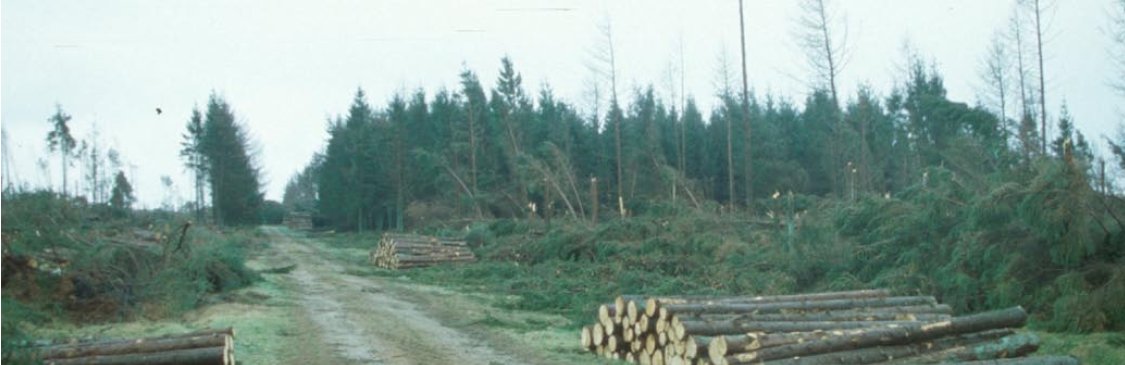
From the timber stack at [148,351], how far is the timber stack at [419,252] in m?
16.9

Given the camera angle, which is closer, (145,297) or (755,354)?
(755,354)

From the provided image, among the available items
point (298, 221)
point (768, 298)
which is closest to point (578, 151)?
point (298, 221)

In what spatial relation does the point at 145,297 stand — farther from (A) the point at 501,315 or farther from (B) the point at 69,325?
(A) the point at 501,315

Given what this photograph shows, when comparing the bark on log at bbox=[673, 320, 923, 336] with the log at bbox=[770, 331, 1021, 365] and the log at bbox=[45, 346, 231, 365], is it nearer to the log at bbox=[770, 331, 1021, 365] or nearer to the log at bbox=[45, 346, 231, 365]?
the log at bbox=[770, 331, 1021, 365]

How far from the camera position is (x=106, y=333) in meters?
12.5

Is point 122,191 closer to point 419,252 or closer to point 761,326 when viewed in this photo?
point 419,252

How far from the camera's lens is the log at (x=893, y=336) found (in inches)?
330

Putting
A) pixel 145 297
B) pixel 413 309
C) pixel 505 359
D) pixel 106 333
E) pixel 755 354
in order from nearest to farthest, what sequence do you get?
pixel 755 354
pixel 505 359
pixel 106 333
pixel 145 297
pixel 413 309

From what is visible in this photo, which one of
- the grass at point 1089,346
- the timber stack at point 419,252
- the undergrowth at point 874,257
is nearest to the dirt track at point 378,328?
the undergrowth at point 874,257

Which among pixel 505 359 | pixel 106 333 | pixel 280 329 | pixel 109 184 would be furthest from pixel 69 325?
pixel 109 184

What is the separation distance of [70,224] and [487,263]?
12087 millimetres

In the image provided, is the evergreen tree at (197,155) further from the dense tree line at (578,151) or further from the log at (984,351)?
the log at (984,351)

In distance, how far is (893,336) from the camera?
877 cm

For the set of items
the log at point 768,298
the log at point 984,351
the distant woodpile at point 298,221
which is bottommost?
the log at point 984,351
